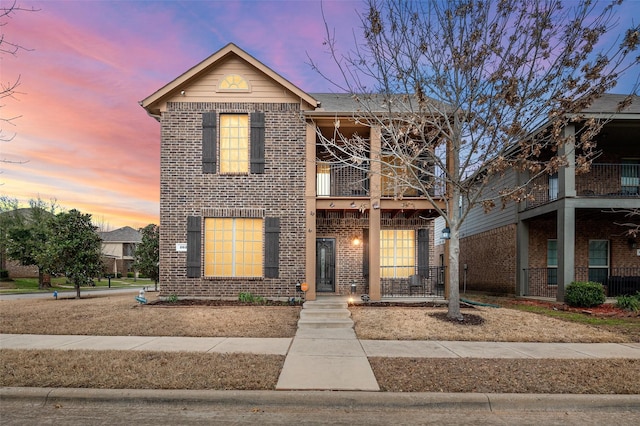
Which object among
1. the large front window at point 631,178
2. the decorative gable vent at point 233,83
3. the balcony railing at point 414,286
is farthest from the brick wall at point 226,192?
the large front window at point 631,178

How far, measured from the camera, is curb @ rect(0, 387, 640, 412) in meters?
4.18

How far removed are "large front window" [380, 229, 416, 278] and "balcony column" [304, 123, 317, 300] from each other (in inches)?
126

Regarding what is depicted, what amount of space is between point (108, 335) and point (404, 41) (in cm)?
944

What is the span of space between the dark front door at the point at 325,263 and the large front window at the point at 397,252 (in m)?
1.83

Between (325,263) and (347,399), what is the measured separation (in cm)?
908

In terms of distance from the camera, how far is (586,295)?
11.2m

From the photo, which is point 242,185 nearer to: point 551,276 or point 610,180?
point 551,276

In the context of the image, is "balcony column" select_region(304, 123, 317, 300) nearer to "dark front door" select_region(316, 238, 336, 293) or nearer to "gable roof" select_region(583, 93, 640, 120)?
"dark front door" select_region(316, 238, 336, 293)

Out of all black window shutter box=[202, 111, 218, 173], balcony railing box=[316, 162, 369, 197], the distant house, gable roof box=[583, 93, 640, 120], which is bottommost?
the distant house

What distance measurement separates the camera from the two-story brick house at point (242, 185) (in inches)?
451

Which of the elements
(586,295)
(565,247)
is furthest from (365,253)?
(586,295)

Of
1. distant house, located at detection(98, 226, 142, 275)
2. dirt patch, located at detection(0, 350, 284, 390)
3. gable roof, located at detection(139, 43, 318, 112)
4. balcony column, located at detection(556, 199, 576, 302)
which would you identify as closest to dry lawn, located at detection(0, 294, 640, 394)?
dirt patch, located at detection(0, 350, 284, 390)

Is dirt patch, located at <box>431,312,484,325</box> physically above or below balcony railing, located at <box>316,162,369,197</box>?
below

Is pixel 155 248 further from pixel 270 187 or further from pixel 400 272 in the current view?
pixel 400 272
